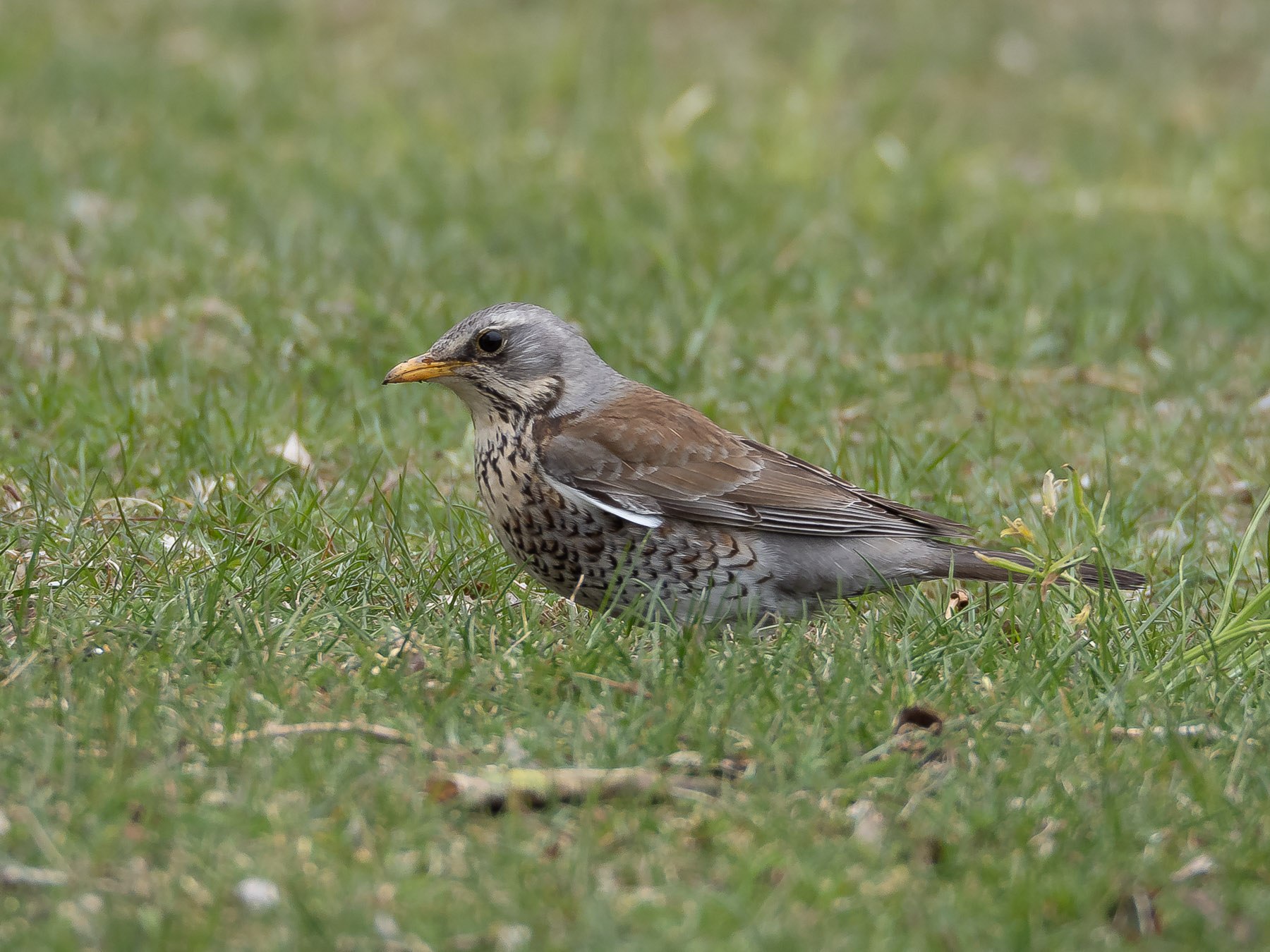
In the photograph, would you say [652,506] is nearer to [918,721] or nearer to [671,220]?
[918,721]

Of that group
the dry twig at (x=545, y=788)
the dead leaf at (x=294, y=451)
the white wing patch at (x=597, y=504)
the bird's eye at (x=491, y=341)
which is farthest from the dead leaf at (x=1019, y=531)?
the dead leaf at (x=294, y=451)

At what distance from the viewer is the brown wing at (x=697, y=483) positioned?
4496 mm

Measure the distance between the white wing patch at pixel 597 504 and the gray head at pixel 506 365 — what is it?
33 centimetres

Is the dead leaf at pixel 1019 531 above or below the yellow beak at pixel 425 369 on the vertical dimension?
below

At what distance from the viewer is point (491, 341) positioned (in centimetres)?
475

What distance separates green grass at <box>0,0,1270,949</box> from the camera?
9.93 ft

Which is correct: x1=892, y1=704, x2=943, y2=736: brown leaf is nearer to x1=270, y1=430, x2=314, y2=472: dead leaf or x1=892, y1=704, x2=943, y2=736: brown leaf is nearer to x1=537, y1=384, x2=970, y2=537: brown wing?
x1=537, y1=384, x2=970, y2=537: brown wing

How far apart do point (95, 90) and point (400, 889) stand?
8.64 meters

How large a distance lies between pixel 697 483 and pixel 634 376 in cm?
226

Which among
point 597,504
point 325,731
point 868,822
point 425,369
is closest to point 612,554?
point 597,504

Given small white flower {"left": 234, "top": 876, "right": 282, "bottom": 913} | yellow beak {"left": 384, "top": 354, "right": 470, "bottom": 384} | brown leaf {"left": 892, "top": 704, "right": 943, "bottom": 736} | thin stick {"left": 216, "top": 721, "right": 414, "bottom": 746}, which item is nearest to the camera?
small white flower {"left": 234, "top": 876, "right": 282, "bottom": 913}

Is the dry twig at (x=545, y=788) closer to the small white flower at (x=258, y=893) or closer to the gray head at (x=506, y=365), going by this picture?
the small white flower at (x=258, y=893)

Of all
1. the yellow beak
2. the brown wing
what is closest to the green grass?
the brown wing

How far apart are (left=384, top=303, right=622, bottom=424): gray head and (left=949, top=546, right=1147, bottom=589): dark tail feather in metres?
1.18
